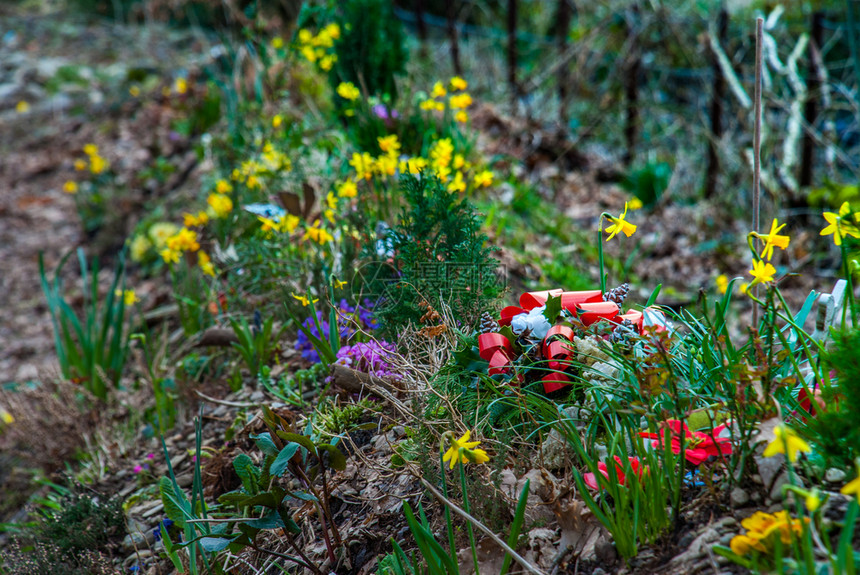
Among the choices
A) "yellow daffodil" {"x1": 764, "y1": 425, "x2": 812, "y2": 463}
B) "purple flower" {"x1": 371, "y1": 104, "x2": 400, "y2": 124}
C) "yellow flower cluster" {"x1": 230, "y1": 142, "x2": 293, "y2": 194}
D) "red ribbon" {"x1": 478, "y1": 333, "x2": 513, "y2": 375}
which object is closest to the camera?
"yellow daffodil" {"x1": 764, "y1": 425, "x2": 812, "y2": 463}

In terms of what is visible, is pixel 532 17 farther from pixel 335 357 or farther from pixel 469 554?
pixel 469 554

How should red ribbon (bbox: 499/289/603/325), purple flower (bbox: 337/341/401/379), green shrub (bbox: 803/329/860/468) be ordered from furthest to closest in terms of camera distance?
purple flower (bbox: 337/341/401/379) < red ribbon (bbox: 499/289/603/325) < green shrub (bbox: 803/329/860/468)

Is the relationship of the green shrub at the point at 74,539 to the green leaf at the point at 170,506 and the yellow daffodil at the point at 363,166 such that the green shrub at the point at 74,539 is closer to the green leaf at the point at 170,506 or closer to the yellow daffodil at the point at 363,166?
the green leaf at the point at 170,506

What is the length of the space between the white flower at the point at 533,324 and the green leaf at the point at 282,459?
2.16ft

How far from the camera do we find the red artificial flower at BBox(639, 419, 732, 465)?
4.33 feet

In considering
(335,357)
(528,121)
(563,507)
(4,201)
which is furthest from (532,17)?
(563,507)

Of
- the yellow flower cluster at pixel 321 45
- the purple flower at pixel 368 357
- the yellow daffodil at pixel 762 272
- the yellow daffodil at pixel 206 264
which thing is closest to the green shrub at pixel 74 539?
the purple flower at pixel 368 357

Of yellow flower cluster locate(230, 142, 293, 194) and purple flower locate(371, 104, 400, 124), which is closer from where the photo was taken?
yellow flower cluster locate(230, 142, 293, 194)

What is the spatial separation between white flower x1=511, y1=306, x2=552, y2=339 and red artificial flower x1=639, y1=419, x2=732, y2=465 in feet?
1.34

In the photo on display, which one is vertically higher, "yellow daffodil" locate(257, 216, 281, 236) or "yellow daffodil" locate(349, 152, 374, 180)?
"yellow daffodil" locate(349, 152, 374, 180)

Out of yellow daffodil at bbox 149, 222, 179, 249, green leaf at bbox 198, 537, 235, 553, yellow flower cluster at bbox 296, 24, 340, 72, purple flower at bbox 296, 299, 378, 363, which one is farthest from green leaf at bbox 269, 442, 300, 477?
yellow flower cluster at bbox 296, 24, 340, 72

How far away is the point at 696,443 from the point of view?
1.33 m

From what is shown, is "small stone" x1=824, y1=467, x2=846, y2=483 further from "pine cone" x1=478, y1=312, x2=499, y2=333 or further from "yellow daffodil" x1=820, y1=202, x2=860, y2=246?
"pine cone" x1=478, y1=312, x2=499, y2=333

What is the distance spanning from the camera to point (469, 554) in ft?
4.67
